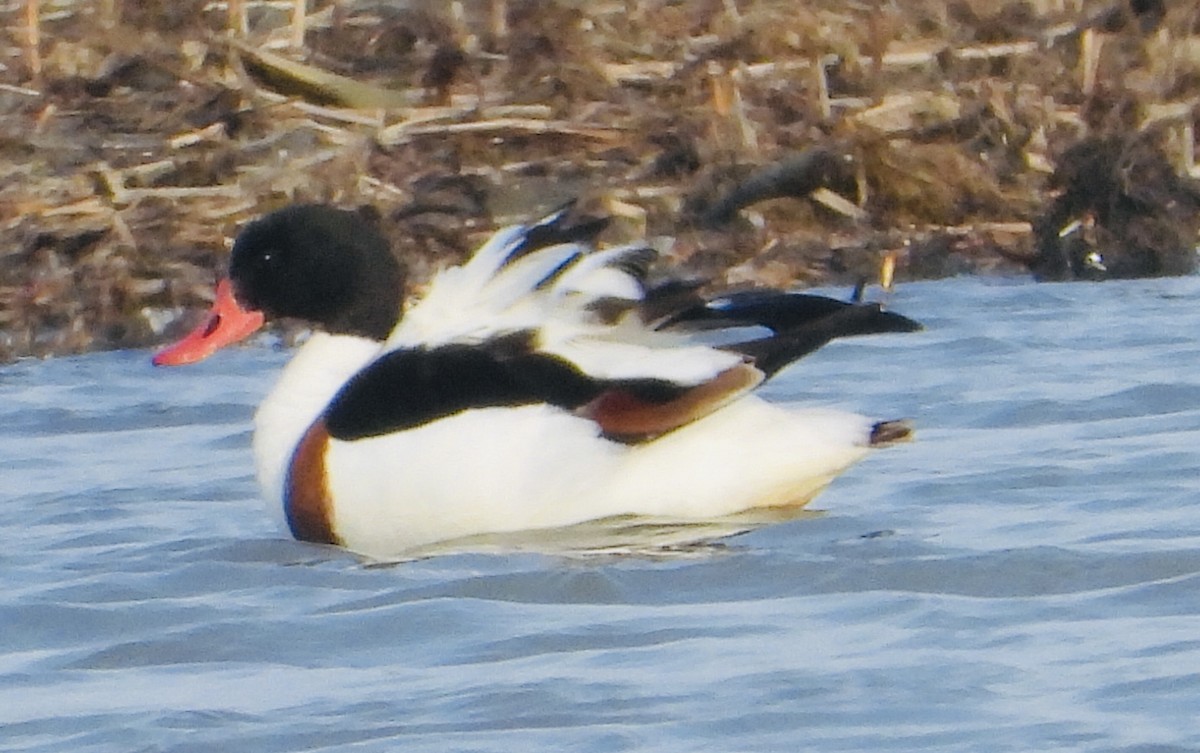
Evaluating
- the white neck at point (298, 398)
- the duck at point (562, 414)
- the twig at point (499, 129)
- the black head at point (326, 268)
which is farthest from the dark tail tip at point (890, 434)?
the twig at point (499, 129)

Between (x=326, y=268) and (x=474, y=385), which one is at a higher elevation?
(x=326, y=268)

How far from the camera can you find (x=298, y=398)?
7.22 metres

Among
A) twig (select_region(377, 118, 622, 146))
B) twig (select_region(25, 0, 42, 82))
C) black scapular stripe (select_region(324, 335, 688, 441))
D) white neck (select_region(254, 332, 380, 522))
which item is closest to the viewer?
black scapular stripe (select_region(324, 335, 688, 441))

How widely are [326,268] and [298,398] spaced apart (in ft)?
1.43

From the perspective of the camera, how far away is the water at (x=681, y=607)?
5332 millimetres

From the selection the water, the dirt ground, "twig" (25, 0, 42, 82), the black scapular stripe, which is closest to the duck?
the black scapular stripe

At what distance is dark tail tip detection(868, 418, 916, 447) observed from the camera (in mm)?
6785

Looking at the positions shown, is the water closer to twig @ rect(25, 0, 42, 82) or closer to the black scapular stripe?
the black scapular stripe

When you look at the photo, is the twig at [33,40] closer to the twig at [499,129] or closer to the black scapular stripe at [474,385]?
the twig at [499,129]

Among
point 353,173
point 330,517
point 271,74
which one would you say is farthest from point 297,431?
point 271,74

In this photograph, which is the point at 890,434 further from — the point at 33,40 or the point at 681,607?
the point at 33,40

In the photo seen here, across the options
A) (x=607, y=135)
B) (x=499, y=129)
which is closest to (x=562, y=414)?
(x=499, y=129)

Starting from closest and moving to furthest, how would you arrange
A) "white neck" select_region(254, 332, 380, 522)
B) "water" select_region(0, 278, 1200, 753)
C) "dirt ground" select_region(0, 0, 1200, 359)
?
"water" select_region(0, 278, 1200, 753), "white neck" select_region(254, 332, 380, 522), "dirt ground" select_region(0, 0, 1200, 359)

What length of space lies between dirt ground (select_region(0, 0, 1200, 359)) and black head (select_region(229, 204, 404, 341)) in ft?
7.73
